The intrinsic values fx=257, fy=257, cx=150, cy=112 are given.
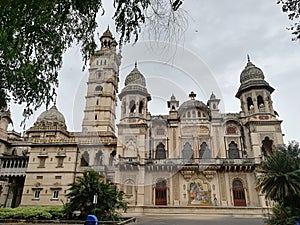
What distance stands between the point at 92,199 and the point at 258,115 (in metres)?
21.4

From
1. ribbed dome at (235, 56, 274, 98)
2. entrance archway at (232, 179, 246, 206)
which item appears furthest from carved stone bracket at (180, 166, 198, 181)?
ribbed dome at (235, 56, 274, 98)

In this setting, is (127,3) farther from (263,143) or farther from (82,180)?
(263,143)

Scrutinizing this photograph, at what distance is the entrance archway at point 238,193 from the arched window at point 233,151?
8.87 ft

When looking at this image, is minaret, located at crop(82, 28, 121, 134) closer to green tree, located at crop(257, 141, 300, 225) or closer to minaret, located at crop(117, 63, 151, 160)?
minaret, located at crop(117, 63, 151, 160)

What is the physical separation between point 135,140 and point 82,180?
44.6 ft

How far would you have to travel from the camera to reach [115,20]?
14.8ft

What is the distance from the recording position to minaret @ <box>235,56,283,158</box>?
91.3 ft

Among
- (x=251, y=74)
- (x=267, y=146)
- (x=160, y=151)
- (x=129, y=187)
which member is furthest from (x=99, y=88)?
(x=267, y=146)

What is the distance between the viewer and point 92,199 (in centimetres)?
1507

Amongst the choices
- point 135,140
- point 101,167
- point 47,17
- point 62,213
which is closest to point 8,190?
point 101,167

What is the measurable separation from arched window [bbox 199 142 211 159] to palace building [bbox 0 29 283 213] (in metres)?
0.11

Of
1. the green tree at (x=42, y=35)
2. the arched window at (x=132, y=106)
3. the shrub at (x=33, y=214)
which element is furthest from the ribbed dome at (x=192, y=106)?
the green tree at (x=42, y=35)

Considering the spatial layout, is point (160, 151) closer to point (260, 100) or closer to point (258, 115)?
point (258, 115)

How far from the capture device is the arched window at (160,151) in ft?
95.9
